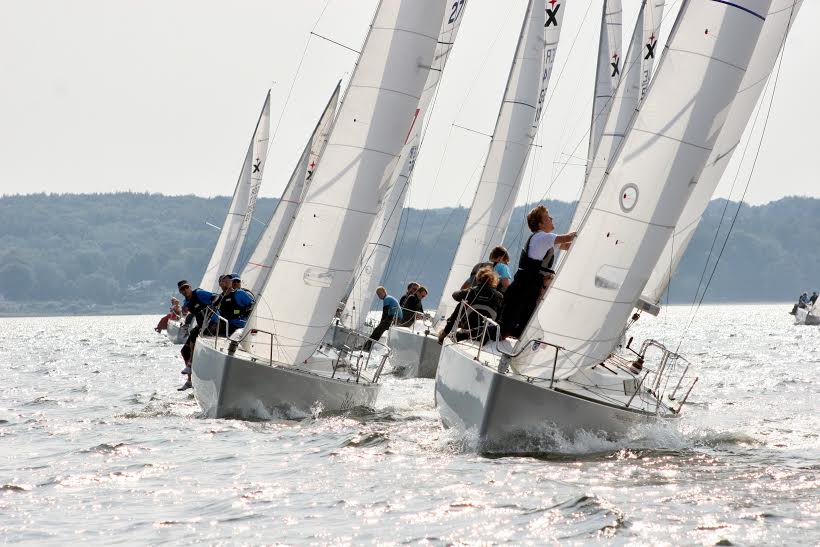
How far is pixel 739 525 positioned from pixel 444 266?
176m

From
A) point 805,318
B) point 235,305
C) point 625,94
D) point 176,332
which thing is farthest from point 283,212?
point 805,318

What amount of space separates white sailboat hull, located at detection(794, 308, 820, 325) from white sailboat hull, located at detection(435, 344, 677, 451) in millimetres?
44430

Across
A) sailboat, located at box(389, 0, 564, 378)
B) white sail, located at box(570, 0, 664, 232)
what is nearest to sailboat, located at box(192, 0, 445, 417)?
white sail, located at box(570, 0, 664, 232)

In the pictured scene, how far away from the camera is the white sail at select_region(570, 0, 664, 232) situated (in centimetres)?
1555

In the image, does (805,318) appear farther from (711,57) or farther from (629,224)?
(629,224)

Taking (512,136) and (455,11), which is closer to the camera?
(455,11)

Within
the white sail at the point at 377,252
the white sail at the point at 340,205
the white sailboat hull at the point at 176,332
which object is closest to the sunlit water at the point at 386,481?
the white sail at the point at 340,205

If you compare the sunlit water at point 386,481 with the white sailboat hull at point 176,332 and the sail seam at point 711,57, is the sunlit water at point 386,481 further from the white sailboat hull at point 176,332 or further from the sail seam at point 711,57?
the white sailboat hull at point 176,332

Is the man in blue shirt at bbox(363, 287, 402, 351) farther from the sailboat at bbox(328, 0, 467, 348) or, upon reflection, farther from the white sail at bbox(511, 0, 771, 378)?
the white sail at bbox(511, 0, 771, 378)

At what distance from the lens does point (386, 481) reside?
7.30m

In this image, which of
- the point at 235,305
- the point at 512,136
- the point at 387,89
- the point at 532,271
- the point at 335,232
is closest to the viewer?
the point at 532,271

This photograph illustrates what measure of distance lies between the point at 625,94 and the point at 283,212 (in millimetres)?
9666

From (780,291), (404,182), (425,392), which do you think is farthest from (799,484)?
(780,291)

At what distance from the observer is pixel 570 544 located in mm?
5582
